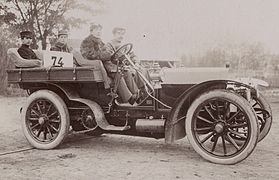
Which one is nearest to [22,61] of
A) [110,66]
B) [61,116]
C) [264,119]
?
[61,116]

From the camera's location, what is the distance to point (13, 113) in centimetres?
844

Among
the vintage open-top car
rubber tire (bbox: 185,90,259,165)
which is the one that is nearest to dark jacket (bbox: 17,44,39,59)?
the vintage open-top car

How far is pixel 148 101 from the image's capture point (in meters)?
4.91

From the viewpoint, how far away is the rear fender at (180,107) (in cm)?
440

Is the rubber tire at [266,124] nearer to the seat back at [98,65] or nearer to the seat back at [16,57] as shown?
the seat back at [98,65]

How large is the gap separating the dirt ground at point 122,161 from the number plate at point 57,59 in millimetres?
1067

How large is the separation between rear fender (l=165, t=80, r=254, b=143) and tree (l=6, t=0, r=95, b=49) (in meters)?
7.63

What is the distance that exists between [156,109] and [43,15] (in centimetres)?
838

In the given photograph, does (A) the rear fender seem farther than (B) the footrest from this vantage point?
No

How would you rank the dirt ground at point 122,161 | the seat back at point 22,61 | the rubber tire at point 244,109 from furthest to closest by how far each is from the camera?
the seat back at point 22,61 → the rubber tire at point 244,109 → the dirt ground at point 122,161

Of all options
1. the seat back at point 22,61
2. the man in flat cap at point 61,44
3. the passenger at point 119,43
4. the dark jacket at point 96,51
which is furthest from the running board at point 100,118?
the man in flat cap at point 61,44

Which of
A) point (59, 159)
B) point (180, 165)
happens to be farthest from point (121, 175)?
point (59, 159)

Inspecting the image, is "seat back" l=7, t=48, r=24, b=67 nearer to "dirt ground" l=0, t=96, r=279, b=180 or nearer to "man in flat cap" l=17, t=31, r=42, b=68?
"man in flat cap" l=17, t=31, r=42, b=68

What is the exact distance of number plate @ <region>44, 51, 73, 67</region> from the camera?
204 inches
